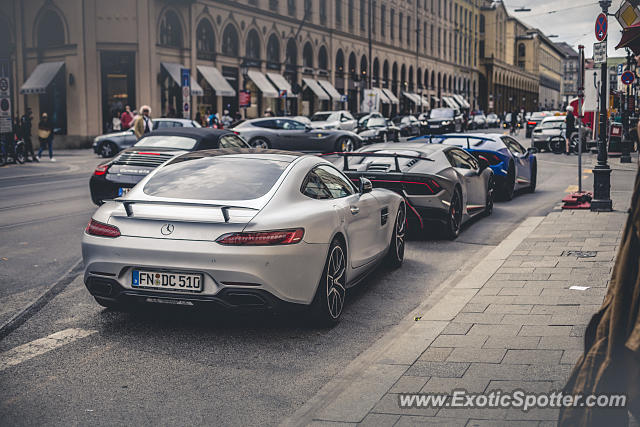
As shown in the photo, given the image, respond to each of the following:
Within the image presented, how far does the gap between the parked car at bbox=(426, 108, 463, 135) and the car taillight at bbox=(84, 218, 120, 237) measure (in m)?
42.7

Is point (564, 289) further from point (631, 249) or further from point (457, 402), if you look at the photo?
point (631, 249)

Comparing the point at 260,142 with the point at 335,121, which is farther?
the point at 335,121

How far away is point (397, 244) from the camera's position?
8.38 m

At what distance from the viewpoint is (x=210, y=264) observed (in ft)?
17.5

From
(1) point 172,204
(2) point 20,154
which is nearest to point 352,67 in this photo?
(2) point 20,154

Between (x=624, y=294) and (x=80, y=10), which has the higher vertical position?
(x=80, y=10)

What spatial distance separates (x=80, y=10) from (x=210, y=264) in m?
34.1

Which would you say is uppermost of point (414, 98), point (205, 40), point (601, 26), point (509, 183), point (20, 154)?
point (205, 40)

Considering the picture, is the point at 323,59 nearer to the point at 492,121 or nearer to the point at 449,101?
the point at 492,121

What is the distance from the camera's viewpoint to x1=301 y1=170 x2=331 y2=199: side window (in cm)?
628

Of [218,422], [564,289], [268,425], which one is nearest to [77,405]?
[218,422]

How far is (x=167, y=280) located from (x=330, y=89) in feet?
170

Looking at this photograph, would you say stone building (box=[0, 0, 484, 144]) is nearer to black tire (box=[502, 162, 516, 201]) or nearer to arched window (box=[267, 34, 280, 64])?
arched window (box=[267, 34, 280, 64])

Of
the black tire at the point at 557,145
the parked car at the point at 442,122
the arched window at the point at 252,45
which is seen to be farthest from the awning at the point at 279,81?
the black tire at the point at 557,145
